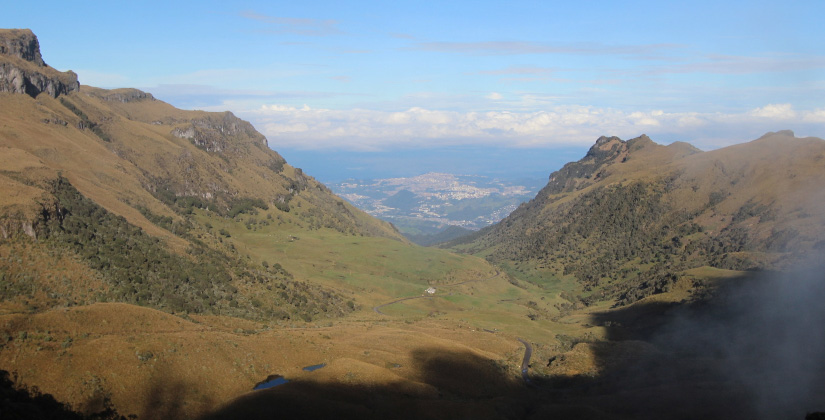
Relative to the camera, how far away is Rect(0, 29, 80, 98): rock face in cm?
14912

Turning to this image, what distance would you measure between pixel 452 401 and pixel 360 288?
101 m

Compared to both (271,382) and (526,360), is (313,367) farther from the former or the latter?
(526,360)

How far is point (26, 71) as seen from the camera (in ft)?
513

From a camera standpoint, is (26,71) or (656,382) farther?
(26,71)

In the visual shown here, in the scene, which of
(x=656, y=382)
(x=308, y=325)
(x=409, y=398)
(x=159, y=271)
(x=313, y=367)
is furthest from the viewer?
(x=159, y=271)

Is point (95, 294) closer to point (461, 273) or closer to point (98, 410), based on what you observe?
point (98, 410)

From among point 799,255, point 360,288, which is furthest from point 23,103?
point 799,255

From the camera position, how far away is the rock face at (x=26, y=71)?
489ft

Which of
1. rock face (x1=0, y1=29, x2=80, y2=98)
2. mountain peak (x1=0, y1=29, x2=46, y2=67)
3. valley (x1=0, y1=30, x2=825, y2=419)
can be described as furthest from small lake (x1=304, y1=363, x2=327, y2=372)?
mountain peak (x1=0, y1=29, x2=46, y2=67)

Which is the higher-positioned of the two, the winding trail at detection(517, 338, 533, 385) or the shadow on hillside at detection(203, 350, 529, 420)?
the shadow on hillside at detection(203, 350, 529, 420)

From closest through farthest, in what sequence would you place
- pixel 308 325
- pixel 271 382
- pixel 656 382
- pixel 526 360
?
pixel 271 382, pixel 656 382, pixel 526 360, pixel 308 325

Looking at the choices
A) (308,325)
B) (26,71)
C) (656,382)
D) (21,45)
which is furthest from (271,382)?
(21,45)

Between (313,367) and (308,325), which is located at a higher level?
(313,367)

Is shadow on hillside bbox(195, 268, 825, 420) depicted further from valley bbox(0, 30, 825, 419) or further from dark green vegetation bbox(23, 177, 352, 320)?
dark green vegetation bbox(23, 177, 352, 320)
